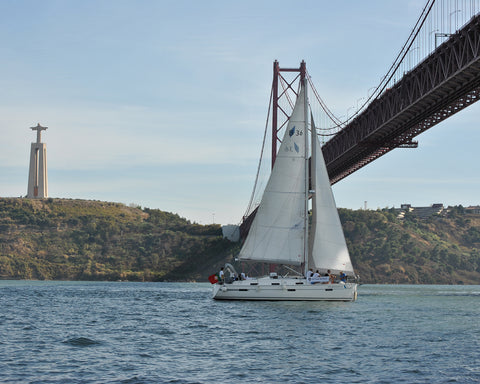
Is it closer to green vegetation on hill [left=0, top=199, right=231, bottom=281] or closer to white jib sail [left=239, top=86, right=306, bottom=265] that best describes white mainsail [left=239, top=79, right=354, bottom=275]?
white jib sail [left=239, top=86, right=306, bottom=265]

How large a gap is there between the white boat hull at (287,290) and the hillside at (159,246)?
64956 mm

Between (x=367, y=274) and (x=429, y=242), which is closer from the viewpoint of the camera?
(x=367, y=274)

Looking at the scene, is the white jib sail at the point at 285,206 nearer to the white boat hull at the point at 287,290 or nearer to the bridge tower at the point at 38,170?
the white boat hull at the point at 287,290

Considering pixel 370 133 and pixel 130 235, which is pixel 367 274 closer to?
pixel 130 235

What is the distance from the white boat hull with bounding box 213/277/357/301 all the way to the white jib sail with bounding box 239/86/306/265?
1.26 m

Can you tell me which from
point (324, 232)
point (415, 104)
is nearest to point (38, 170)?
point (324, 232)

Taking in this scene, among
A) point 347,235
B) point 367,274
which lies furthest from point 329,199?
point 347,235

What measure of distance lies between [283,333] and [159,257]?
98021 millimetres

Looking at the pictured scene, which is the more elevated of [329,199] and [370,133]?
[370,133]

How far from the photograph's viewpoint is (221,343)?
21.7 meters

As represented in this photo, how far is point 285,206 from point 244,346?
17.3 m

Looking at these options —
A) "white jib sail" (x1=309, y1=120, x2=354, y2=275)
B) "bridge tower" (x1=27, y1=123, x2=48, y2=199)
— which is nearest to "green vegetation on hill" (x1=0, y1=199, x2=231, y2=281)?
"bridge tower" (x1=27, y1=123, x2=48, y2=199)

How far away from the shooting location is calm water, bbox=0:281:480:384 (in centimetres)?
1623

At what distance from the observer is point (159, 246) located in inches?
4887
